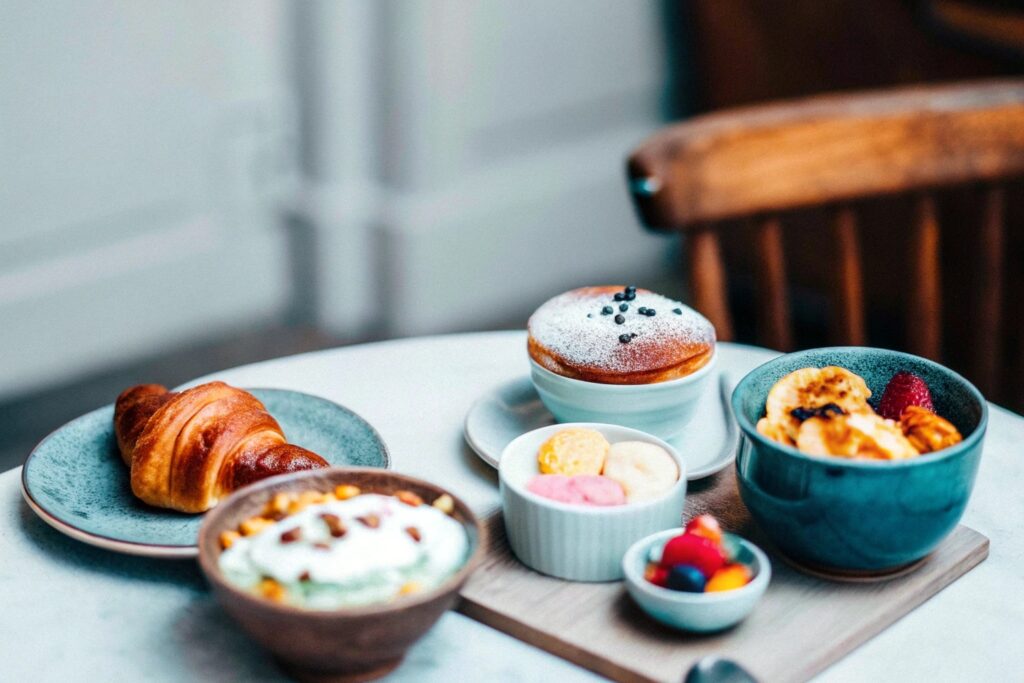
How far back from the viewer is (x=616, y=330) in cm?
94

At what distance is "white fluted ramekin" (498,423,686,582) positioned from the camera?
2.45ft

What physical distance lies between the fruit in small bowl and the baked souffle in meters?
0.20

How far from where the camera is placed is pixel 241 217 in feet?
8.53

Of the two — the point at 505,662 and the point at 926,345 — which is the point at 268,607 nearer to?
the point at 505,662

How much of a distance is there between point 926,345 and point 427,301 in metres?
1.54

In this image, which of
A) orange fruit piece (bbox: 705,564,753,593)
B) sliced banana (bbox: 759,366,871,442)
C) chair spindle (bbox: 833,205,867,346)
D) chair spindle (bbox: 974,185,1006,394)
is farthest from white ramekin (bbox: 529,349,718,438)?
chair spindle (bbox: 974,185,1006,394)

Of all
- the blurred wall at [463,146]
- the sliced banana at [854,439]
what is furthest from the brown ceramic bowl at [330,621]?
the blurred wall at [463,146]

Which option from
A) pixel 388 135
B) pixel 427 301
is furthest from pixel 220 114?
pixel 427 301

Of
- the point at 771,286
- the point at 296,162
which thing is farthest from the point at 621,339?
the point at 296,162

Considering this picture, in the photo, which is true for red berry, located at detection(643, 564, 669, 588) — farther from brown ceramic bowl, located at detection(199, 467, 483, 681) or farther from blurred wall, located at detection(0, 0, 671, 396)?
blurred wall, located at detection(0, 0, 671, 396)

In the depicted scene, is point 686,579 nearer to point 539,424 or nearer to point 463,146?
point 539,424

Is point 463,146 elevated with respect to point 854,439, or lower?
lower

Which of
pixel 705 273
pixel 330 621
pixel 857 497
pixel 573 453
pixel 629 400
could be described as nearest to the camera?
pixel 330 621

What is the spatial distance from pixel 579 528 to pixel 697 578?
0.09m
